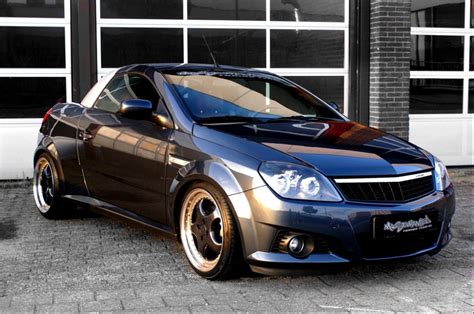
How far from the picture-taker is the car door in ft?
16.6

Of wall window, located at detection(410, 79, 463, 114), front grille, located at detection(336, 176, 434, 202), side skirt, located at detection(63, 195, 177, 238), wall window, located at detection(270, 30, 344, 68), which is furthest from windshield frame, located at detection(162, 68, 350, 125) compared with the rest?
wall window, located at detection(410, 79, 463, 114)

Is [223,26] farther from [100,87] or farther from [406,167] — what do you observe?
[406,167]

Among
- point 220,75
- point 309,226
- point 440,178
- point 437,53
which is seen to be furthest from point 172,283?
point 437,53

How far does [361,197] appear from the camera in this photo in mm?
4281

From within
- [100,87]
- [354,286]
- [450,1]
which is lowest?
[354,286]

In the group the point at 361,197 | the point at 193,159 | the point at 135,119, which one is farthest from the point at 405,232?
the point at 135,119

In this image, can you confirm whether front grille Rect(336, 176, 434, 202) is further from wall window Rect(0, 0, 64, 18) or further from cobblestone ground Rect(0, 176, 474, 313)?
wall window Rect(0, 0, 64, 18)

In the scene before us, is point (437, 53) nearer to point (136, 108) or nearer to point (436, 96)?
point (436, 96)

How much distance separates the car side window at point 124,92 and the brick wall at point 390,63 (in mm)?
4827

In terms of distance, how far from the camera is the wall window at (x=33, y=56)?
29.4 feet

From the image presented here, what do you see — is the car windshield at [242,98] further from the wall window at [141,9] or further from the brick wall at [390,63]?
the brick wall at [390,63]

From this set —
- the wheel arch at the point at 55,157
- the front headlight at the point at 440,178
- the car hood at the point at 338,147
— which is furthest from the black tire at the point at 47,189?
the front headlight at the point at 440,178

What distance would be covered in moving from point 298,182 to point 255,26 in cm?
591

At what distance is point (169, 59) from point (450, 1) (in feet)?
14.7
